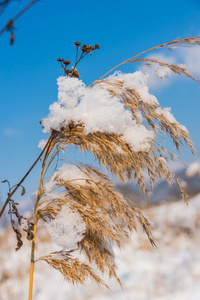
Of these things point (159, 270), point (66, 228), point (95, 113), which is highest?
point (95, 113)

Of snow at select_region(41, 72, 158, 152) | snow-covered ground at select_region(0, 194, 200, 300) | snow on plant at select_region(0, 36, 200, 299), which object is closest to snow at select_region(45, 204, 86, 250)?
snow on plant at select_region(0, 36, 200, 299)

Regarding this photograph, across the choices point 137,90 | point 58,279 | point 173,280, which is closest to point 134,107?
point 137,90

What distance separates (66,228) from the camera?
1.56m

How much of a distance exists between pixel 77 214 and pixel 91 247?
18 centimetres

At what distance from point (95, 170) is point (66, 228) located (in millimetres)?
312

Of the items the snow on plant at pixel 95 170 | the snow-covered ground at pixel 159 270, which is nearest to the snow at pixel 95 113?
the snow on plant at pixel 95 170

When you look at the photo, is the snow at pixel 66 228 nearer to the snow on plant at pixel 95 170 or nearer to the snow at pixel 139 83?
the snow on plant at pixel 95 170

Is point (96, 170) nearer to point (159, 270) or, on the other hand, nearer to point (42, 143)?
point (42, 143)

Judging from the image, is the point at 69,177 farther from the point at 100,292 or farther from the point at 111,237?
the point at 100,292

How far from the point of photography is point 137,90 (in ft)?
5.53

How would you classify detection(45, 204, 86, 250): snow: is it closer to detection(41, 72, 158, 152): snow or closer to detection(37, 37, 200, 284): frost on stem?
detection(37, 37, 200, 284): frost on stem

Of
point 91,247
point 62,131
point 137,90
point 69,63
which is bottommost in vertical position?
point 91,247

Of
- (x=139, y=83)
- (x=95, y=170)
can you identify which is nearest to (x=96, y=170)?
(x=95, y=170)

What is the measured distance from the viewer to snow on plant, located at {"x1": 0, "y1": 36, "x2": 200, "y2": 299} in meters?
1.54
